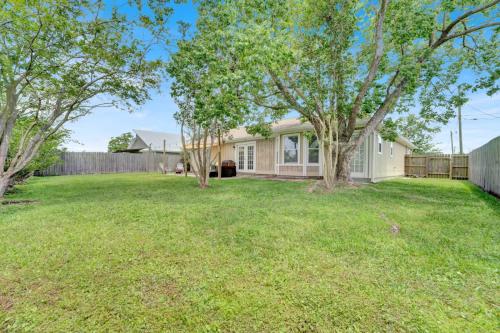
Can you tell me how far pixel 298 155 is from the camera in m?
11.8

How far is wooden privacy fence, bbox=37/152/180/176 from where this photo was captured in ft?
52.2

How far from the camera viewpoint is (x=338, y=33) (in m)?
7.37

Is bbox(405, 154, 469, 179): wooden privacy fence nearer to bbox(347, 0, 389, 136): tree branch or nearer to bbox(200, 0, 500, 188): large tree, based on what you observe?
bbox(200, 0, 500, 188): large tree

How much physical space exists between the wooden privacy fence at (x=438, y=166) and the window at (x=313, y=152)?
991cm

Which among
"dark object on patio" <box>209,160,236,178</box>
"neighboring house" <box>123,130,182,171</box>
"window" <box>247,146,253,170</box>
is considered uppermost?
"neighboring house" <box>123,130,182,171</box>

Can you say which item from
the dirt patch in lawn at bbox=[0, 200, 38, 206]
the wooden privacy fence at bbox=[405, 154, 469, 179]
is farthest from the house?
the dirt patch in lawn at bbox=[0, 200, 38, 206]

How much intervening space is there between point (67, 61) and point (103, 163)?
13744 mm

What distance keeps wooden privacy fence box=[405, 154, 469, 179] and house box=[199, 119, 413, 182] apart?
1533mm

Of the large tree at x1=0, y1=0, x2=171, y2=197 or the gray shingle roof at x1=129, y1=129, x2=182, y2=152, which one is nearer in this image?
the large tree at x1=0, y1=0, x2=171, y2=197

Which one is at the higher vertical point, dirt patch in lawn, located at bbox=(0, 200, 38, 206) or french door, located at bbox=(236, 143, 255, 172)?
french door, located at bbox=(236, 143, 255, 172)

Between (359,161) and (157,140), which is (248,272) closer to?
(359,161)

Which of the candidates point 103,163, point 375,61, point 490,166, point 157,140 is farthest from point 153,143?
point 490,166

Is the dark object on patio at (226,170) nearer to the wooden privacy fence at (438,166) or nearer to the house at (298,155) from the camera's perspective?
the house at (298,155)

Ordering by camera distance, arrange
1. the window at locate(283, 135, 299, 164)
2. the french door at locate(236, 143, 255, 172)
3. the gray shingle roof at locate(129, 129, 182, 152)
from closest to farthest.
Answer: the window at locate(283, 135, 299, 164) < the french door at locate(236, 143, 255, 172) < the gray shingle roof at locate(129, 129, 182, 152)
